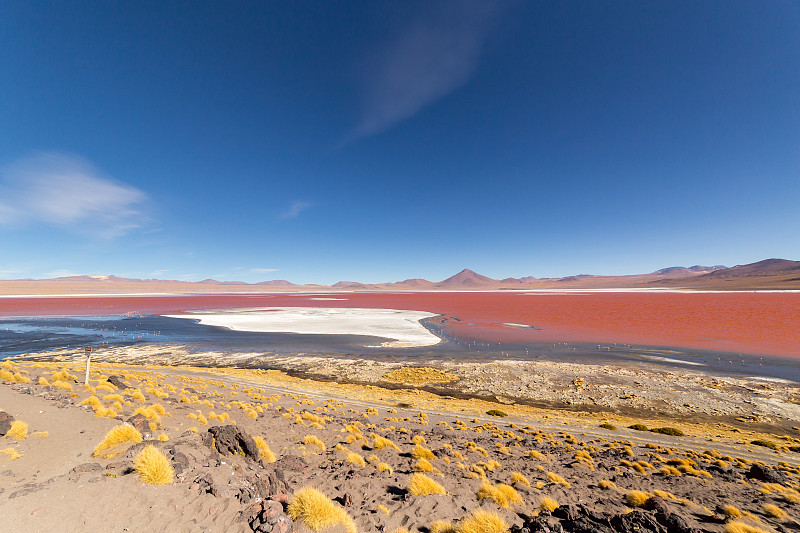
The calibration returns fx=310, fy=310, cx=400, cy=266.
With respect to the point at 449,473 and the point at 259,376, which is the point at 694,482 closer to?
the point at 449,473

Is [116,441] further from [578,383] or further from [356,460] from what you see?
[578,383]

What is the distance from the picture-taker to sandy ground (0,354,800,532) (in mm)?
6059

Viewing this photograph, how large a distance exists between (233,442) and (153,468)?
10.2 ft

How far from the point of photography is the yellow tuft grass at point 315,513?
6.27 m

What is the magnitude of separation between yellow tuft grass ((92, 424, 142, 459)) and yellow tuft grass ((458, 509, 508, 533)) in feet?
27.6

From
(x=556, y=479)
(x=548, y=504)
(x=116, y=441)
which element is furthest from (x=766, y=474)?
(x=116, y=441)

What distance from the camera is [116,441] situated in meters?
8.16

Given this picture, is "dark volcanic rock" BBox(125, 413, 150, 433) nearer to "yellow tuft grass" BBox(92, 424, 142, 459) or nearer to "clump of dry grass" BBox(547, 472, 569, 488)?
"yellow tuft grass" BBox(92, 424, 142, 459)

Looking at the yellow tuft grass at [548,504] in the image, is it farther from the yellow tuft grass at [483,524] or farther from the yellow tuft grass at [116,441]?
the yellow tuft grass at [116,441]

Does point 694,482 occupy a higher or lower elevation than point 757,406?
higher

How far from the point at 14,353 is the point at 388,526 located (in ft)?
159

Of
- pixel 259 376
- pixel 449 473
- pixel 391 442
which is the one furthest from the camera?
pixel 259 376

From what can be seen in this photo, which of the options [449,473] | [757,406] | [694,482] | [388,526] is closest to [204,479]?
[388,526]

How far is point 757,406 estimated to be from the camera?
2078cm
